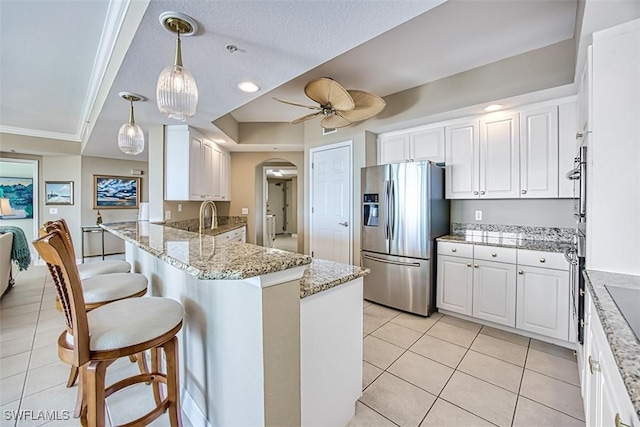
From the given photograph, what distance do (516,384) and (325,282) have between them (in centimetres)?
170

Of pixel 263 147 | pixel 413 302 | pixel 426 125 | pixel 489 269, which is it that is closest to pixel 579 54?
pixel 426 125

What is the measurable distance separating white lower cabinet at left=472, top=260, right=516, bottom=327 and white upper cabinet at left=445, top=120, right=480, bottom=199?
0.82 meters

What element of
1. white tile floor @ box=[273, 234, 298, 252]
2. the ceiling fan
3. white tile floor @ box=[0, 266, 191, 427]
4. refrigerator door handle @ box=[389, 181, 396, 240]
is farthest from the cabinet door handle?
white tile floor @ box=[273, 234, 298, 252]

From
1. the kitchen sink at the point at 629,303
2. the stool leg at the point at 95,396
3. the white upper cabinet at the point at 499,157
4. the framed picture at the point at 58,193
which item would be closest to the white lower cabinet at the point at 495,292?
the white upper cabinet at the point at 499,157

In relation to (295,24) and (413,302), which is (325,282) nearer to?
(295,24)

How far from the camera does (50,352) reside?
91.2 inches

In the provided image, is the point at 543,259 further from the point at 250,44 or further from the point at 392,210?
the point at 250,44

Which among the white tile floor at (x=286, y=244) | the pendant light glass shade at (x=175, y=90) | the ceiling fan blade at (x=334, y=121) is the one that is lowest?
the white tile floor at (x=286, y=244)

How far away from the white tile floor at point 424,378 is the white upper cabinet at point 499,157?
1.44 metres

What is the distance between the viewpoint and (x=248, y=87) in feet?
7.68

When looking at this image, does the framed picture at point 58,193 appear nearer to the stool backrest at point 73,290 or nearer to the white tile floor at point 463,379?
the stool backrest at point 73,290

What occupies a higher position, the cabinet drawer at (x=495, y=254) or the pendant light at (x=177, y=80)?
the pendant light at (x=177, y=80)

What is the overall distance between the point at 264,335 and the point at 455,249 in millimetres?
2544

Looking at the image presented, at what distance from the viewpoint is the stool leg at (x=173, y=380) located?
1325 millimetres
